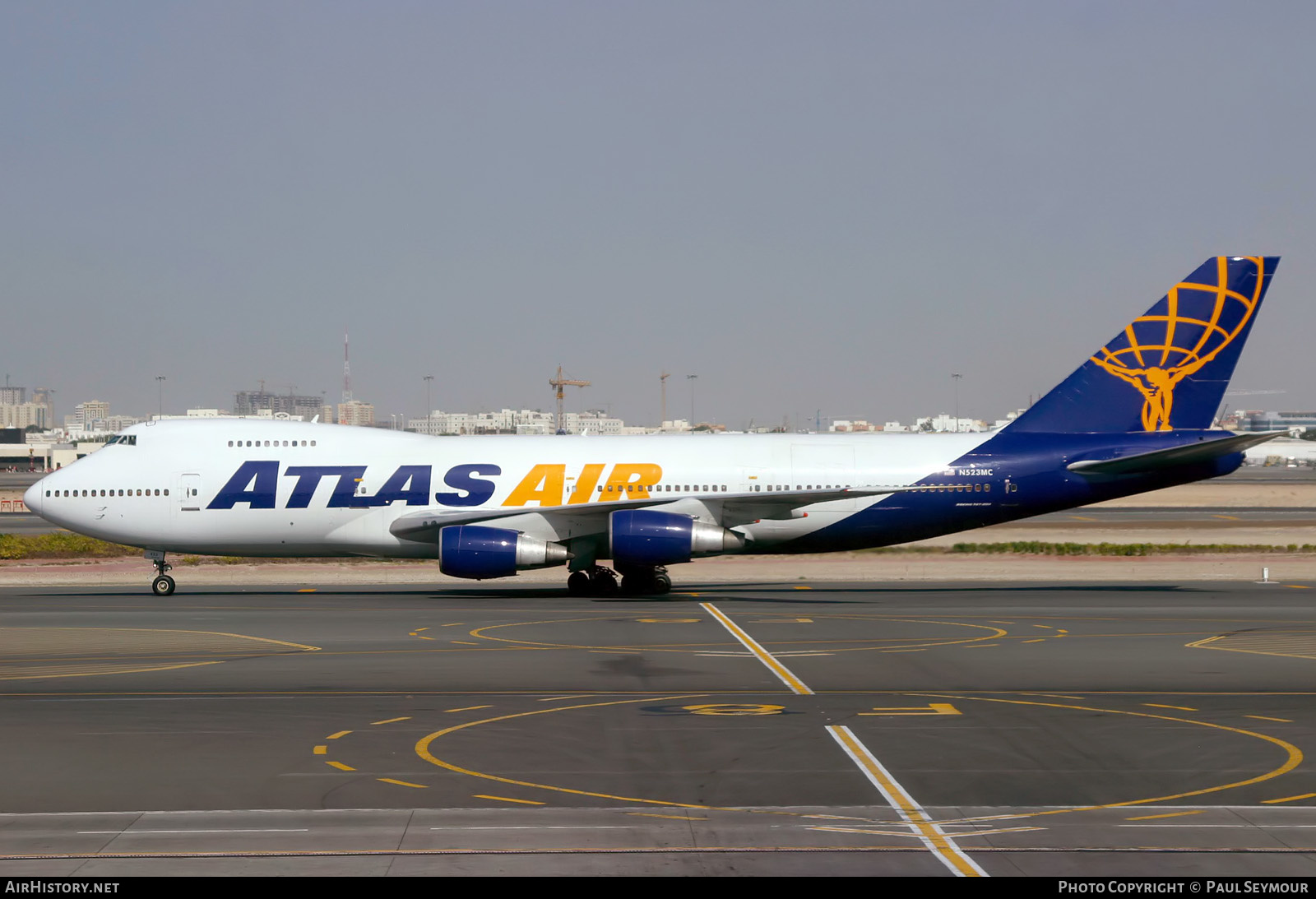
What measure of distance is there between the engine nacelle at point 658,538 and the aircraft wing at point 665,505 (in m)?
0.90

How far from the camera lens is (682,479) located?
3784 centimetres

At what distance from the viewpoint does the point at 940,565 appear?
45938 millimetres

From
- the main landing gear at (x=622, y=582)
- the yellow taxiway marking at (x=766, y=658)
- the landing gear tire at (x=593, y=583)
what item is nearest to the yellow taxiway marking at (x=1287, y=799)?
the yellow taxiway marking at (x=766, y=658)

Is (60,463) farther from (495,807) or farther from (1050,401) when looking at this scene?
(495,807)

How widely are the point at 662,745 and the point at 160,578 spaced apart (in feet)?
87.2

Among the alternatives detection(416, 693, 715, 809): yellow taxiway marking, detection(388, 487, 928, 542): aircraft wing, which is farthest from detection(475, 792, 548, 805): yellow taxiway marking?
detection(388, 487, 928, 542): aircraft wing

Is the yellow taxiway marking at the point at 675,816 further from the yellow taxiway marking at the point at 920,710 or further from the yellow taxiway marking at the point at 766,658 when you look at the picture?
the yellow taxiway marking at the point at 766,658

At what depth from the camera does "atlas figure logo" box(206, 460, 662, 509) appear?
37.4m

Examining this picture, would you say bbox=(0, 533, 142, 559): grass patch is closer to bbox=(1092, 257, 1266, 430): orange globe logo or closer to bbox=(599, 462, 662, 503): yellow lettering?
bbox=(599, 462, 662, 503): yellow lettering

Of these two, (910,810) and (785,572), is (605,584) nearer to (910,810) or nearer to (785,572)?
(785,572)

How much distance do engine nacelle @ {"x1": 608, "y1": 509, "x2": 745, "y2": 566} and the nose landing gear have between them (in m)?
13.7
